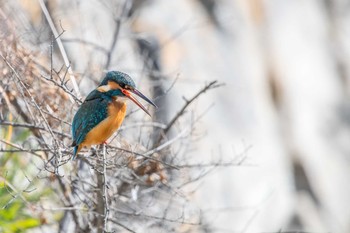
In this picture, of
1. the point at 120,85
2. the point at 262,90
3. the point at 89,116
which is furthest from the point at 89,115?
the point at 262,90

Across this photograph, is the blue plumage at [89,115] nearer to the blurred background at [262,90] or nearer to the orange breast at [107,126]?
the orange breast at [107,126]

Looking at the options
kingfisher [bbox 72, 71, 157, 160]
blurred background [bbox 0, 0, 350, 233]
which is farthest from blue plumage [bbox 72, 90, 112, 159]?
blurred background [bbox 0, 0, 350, 233]

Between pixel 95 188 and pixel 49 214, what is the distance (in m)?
1.10

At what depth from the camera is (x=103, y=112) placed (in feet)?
11.7

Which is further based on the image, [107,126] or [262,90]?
[262,90]

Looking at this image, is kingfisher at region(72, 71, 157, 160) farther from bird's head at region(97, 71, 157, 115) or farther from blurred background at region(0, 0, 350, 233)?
blurred background at region(0, 0, 350, 233)

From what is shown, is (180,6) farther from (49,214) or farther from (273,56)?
(49,214)

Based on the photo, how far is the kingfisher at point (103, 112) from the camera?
11.6 feet

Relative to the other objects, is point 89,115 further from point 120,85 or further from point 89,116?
point 120,85

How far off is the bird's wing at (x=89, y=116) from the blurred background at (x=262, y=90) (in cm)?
311

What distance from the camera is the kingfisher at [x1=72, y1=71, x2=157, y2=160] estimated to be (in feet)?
11.6

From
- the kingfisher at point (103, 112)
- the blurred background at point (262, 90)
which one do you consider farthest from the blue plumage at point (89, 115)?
the blurred background at point (262, 90)

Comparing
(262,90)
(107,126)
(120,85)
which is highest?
(262,90)

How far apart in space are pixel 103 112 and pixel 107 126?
6 cm
